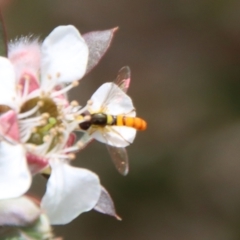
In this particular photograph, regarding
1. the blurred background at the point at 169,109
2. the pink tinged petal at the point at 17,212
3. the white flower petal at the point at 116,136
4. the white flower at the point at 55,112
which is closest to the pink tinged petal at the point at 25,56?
the white flower at the point at 55,112

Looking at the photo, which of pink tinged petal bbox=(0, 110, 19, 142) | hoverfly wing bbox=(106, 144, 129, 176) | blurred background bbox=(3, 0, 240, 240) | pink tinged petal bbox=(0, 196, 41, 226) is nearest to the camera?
pink tinged petal bbox=(0, 196, 41, 226)

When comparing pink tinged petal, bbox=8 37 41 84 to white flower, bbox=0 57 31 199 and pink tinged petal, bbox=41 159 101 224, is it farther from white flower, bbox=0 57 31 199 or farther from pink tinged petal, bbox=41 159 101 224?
pink tinged petal, bbox=41 159 101 224

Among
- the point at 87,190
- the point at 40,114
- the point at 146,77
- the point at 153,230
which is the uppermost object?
the point at 40,114

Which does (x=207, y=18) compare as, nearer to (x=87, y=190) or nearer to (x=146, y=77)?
(x=146, y=77)

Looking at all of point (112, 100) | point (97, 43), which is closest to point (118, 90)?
point (112, 100)

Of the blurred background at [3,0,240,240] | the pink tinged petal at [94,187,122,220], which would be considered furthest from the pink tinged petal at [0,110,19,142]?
the blurred background at [3,0,240,240]

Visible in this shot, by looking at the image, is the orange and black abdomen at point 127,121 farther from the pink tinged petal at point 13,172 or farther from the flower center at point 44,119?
the pink tinged petal at point 13,172

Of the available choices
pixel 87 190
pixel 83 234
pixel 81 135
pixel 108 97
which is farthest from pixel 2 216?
pixel 83 234
